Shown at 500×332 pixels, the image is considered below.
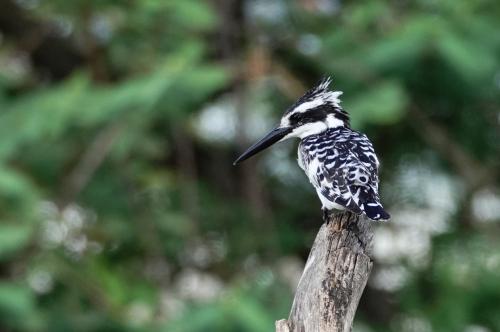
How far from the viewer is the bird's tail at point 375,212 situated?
3.94 meters

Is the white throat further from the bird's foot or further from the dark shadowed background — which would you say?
the dark shadowed background

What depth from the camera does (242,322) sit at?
6.59 m

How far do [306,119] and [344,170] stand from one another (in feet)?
2.06

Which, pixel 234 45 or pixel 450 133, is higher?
pixel 234 45

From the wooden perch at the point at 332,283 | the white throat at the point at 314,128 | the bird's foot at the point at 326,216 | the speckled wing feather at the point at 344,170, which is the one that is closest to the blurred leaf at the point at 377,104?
the white throat at the point at 314,128

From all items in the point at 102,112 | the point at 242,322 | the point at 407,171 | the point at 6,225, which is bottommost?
the point at 242,322

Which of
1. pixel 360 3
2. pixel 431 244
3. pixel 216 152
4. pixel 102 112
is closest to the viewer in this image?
pixel 102 112

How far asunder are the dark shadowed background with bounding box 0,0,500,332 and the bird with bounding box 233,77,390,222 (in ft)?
5.10

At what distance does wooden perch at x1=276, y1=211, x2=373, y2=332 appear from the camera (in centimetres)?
375

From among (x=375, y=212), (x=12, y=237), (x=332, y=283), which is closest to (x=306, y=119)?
(x=375, y=212)

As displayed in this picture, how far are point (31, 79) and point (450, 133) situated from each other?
288cm

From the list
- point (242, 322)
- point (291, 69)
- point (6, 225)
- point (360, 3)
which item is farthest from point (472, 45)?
point (6, 225)

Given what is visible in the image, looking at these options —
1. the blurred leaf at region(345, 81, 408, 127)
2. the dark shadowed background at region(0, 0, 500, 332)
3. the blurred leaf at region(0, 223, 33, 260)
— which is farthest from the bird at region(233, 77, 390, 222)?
the blurred leaf at region(0, 223, 33, 260)

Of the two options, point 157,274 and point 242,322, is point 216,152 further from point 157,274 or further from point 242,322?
point 242,322
